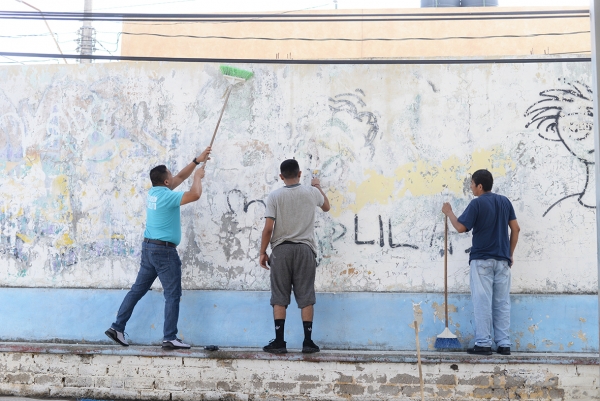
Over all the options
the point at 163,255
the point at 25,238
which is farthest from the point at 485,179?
the point at 25,238

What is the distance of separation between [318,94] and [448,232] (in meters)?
1.79

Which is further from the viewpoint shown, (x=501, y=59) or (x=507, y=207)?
(x=501, y=59)

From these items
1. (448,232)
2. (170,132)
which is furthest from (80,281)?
(448,232)

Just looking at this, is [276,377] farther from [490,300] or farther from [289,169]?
[490,300]

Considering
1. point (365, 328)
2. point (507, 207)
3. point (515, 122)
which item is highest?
point (515, 122)

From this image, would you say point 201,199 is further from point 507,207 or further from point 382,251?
point 507,207

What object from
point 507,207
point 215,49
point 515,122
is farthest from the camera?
point 215,49

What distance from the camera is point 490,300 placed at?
561cm

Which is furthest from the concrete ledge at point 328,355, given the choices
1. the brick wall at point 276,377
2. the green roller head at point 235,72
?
the green roller head at point 235,72

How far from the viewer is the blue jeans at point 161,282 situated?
5715 millimetres

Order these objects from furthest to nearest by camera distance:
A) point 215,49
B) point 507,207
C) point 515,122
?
point 215,49 < point 515,122 < point 507,207

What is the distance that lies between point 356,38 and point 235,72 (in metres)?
8.36

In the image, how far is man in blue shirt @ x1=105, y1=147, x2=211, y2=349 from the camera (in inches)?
225

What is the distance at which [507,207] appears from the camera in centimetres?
571
